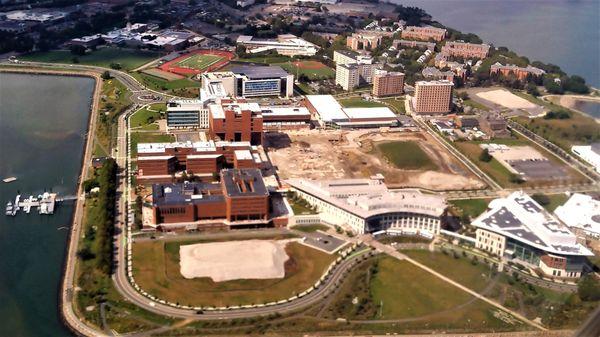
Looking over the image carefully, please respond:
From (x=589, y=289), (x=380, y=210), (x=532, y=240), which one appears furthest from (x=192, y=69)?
(x=589, y=289)

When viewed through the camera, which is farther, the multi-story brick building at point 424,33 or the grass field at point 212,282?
the multi-story brick building at point 424,33

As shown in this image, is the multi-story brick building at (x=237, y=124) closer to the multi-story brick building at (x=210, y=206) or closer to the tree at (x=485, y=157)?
the multi-story brick building at (x=210, y=206)

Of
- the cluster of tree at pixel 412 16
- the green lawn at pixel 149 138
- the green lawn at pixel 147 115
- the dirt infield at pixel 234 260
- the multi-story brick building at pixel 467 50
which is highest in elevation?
the cluster of tree at pixel 412 16

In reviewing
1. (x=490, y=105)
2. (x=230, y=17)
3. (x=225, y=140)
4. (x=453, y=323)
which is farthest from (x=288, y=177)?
(x=230, y=17)

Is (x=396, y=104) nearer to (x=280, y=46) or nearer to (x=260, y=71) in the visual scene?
(x=260, y=71)

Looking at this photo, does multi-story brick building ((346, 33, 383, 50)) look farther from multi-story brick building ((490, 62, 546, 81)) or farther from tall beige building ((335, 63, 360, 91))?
multi-story brick building ((490, 62, 546, 81))

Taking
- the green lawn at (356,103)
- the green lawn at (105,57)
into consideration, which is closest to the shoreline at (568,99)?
the green lawn at (356,103)
